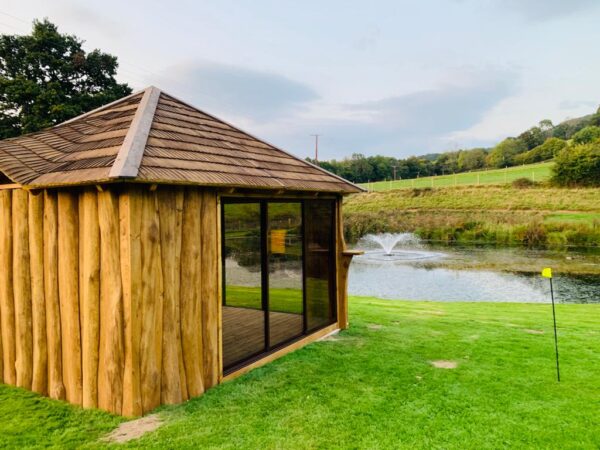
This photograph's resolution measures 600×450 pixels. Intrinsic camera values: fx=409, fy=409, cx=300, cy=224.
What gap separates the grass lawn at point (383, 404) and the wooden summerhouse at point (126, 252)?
0.99 feet

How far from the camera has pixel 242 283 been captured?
7371 mm

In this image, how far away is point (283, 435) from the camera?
10.7ft

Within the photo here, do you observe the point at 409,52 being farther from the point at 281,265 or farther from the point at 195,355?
the point at 195,355

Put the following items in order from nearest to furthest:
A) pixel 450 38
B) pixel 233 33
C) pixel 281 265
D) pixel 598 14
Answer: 1. pixel 281 265
2. pixel 233 33
3. pixel 598 14
4. pixel 450 38

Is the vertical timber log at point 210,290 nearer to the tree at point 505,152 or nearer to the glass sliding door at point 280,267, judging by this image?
the glass sliding door at point 280,267

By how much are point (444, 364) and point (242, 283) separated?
12.3 feet

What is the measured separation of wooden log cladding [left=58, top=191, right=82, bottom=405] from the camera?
3709 millimetres

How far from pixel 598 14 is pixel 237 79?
48.6 feet

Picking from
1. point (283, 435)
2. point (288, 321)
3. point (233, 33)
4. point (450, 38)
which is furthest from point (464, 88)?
point (283, 435)

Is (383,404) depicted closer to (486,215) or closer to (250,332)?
(250,332)

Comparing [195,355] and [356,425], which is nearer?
[356,425]

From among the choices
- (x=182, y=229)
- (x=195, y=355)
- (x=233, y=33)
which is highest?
(x=233, y=33)

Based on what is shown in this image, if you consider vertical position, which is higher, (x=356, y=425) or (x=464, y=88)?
(x=464, y=88)

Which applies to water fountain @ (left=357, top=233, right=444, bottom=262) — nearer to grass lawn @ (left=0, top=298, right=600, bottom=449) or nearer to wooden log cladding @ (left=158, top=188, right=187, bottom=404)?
grass lawn @ (left=0, top=298, right=600, bottom=449)
